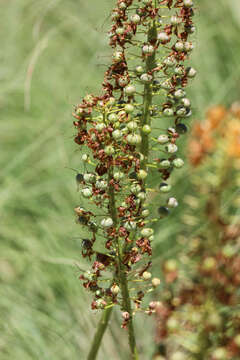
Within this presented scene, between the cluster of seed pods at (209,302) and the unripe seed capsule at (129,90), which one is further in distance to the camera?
the cluster of seed pods at (209,302)

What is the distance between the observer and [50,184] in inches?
65.9

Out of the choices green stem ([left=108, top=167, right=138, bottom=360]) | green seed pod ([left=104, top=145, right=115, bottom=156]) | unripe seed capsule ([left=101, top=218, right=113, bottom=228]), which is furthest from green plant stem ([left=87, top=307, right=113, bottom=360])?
green seed pod ([left=104, top=145, right=115, bottom=156])

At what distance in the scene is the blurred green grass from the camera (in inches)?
51.0

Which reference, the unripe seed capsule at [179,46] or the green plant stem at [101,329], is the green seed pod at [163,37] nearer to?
the unripe seed capsule at [179,46]

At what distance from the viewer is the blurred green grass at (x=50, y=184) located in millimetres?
1296

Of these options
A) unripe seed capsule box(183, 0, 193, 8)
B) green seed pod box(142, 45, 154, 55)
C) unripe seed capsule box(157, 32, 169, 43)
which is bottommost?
green seed pod box(142, 45, 154, 55)

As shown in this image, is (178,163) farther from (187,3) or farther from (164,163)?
(187,3)

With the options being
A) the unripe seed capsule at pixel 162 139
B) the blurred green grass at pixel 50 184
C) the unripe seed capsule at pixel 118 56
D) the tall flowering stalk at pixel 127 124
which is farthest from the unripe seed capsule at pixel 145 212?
the blurred green grass at pixel 50 184

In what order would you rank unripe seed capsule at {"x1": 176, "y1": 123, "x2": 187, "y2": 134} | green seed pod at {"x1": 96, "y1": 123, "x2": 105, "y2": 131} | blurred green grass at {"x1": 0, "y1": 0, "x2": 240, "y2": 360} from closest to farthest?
green seed pod at {"x1": 96, "y1": 123, "x2": 105, "y2": 131}
unripe seed capsule at {"x1": 176, "y1": 123, "x2": 187, "y2": 134}
blurred green grass at {"x1": 0, "y1": 0, "x2": 240, "y2": 360}

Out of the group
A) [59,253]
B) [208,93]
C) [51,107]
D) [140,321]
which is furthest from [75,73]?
[140,321]

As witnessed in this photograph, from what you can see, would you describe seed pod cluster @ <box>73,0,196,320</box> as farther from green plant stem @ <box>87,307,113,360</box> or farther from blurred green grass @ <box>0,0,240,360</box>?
blurred green grass @ <box>0,0,240,360</box>

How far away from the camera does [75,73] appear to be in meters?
2.53

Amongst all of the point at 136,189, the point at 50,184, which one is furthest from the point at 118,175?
the point at 50,184

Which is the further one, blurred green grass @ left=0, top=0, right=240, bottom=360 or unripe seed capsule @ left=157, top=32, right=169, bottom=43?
blurred green grass @ left=0, top=0, right=240, bottom=360
